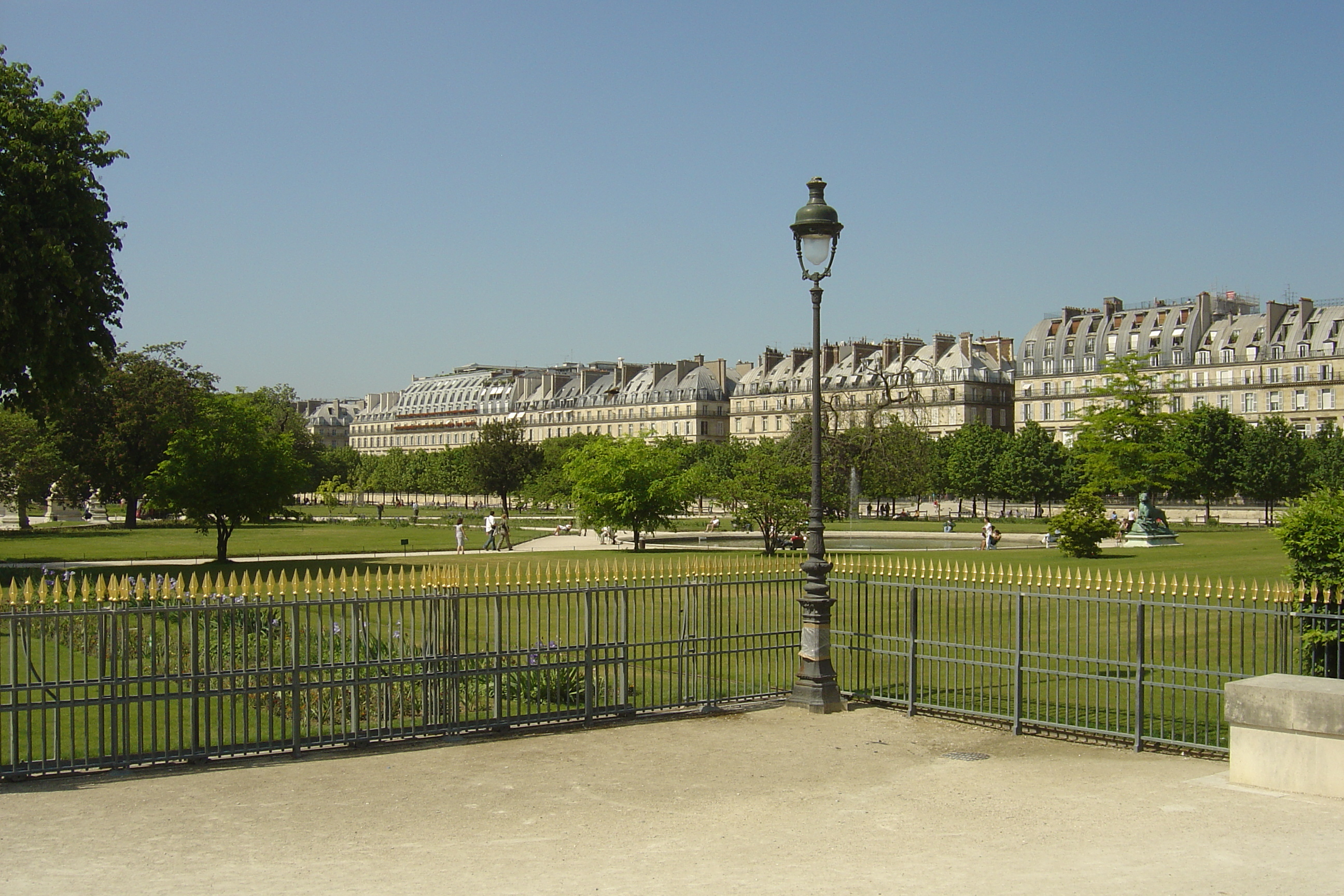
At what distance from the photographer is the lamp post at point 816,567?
14695 millimetres

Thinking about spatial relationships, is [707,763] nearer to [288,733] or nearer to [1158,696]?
[288,733]

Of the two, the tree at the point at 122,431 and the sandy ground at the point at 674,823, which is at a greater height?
the tree at the point at 122,431

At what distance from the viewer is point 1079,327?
385 ft

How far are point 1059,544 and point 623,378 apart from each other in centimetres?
12498

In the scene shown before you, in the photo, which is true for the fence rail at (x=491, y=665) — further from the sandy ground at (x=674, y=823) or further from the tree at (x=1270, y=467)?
the tree at (x=1270, y=467)

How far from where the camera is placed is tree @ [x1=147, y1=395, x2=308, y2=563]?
39.9 meters

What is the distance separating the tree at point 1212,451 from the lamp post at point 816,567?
66712 millimetres

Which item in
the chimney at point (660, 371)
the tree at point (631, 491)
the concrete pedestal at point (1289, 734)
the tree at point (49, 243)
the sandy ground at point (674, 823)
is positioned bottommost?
the sandy ground at point (674, 823)

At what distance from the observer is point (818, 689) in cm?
1470

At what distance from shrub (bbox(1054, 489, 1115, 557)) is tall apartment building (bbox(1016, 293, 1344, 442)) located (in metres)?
60.5

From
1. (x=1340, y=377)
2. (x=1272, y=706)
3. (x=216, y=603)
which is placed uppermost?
(x=1340, y=377)

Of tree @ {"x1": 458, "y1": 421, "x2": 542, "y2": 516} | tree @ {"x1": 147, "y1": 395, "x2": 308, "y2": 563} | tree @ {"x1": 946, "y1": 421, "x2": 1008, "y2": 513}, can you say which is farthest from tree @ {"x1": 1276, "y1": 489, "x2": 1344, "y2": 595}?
tree @ {"x1": 458, "y1": 421, "x2": 542, "y2": 516}

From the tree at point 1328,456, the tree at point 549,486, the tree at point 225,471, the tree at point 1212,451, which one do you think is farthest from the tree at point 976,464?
the tree at point 225,471

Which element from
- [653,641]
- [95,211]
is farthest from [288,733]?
[95,211]
